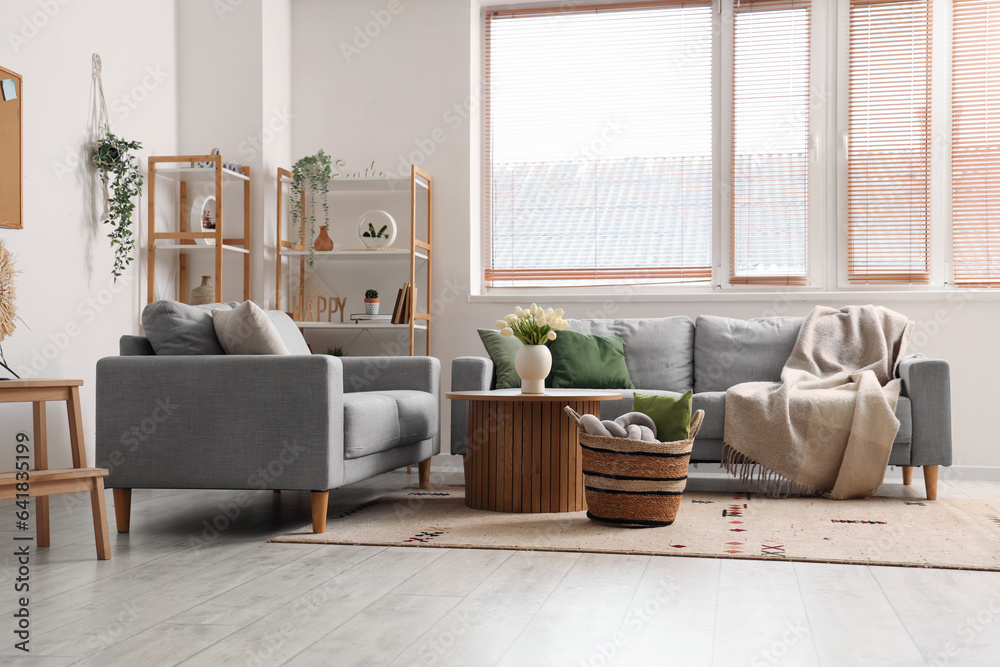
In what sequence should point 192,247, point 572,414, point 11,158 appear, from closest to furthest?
1. point 572,414
2. point 11,158
3. point 192,247

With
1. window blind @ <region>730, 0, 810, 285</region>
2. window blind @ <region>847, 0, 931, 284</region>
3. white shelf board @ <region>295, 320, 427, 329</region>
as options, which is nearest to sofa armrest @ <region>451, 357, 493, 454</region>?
white shelf board @ <region>295, 320, 427, 329</region>

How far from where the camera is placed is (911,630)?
1.79 metres

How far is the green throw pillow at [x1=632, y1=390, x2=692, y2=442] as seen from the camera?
3039 mm

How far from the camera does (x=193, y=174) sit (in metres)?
4.66

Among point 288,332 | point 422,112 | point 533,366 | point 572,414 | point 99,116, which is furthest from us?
point 422,112

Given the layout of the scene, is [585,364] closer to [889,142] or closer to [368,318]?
[368,318]

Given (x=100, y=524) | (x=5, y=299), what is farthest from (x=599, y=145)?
(x=100, y=524)

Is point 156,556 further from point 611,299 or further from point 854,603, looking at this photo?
point 611,299

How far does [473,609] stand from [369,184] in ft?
11.2

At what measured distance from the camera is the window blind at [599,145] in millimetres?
5023

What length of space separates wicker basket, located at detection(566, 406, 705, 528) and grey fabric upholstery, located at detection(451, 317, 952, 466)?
918mm

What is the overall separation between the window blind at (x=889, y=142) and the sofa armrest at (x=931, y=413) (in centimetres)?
121

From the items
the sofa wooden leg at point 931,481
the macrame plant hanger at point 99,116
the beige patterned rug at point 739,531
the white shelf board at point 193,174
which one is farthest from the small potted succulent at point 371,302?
the sofa wooden leg at point 931,481

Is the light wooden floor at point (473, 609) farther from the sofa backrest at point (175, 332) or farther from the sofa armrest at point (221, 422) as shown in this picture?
the sofa backrest at point (175, 332)
